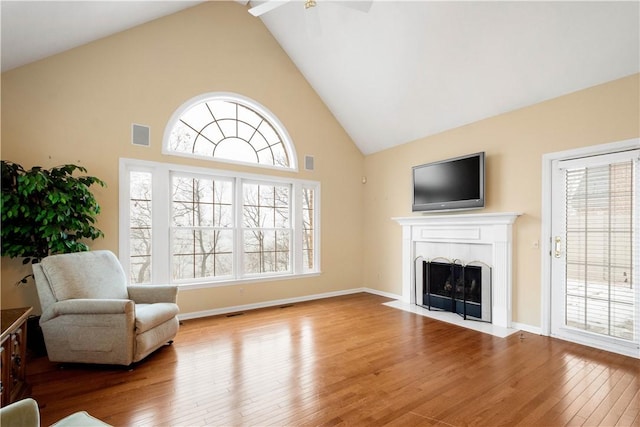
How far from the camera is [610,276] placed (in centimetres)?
320

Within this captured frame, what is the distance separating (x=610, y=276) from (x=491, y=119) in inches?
91.0

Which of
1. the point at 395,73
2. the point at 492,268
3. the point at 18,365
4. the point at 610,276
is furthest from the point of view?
the point at 395,73

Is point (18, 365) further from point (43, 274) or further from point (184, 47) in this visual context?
point (184, 47)

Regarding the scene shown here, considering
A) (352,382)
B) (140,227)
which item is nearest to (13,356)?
(140,227)

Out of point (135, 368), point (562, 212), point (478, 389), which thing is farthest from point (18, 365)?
point (562, 212)

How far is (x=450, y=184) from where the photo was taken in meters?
4.53

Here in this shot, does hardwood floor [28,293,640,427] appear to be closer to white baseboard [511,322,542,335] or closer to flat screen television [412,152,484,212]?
white baseboard [511,322,542,335]

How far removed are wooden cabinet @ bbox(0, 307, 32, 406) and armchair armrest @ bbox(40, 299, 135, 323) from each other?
301mm

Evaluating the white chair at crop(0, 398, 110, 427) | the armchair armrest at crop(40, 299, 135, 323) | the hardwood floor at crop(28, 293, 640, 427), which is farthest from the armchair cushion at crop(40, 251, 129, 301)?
the white chair at crop(0, 398, 110, 427)

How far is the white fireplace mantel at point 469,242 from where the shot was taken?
3.94 metres

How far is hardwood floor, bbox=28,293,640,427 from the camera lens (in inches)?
81.2

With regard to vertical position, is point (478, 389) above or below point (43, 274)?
below

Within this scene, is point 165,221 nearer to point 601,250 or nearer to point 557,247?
point 557,247

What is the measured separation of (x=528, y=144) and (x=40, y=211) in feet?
18.0
